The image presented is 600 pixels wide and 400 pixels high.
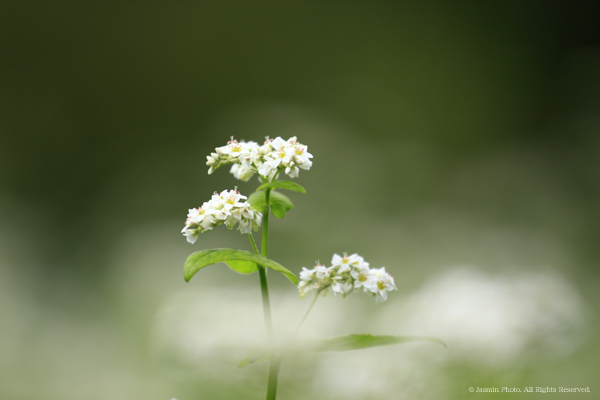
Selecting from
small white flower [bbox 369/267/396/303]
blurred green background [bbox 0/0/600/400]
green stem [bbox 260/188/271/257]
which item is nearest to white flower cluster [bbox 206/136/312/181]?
green stem [bbox 260/188/271/257]

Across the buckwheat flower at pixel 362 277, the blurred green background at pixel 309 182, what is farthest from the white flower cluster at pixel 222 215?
the blurred green background at pixel 309 182

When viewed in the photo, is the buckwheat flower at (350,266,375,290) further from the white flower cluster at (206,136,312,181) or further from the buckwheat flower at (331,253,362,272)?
the white flower cluster at (206,136,312,181)

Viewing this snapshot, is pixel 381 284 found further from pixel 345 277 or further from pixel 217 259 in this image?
pixel 217 259

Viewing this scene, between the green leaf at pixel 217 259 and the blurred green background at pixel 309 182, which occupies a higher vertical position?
the blurred green background at pixel 309 182

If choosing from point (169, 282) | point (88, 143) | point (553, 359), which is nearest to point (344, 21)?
point (88, 143)

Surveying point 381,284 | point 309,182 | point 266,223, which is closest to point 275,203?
point 266,223

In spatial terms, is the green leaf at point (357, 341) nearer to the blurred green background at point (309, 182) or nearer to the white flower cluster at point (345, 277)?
the white flower cluster at point (345, 277)

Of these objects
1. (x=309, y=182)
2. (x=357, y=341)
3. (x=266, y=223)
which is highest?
(x=309, y=182)
